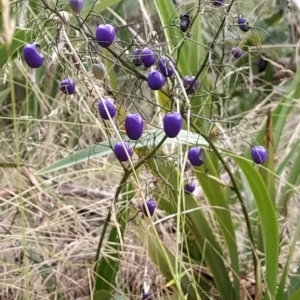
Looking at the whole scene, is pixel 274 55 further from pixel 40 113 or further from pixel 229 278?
pixel 229 278

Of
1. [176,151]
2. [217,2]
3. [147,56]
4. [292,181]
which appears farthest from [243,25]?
[292,181]

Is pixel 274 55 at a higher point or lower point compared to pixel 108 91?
lower

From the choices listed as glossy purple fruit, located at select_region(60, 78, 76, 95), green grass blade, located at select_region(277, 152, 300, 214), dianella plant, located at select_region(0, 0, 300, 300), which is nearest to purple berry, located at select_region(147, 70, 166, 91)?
dianella plant, located at select_region(0, 0, 300, 300)

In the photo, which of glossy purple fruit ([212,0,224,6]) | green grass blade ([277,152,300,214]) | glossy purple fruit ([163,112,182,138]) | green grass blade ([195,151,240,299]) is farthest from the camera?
green grass blade ([277,152,300,214])

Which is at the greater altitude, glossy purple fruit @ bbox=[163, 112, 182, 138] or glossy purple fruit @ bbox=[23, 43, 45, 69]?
glossy purple fruit @ bbox=[23, 43, 45, 69]

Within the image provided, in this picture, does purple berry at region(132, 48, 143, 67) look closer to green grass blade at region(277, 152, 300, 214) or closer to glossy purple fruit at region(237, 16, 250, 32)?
glossy purple fruit at region(237, 16, 250, 32)

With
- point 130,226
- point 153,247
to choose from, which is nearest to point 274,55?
point 130,226

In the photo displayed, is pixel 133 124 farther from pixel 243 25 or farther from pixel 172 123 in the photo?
pixel 243 25
